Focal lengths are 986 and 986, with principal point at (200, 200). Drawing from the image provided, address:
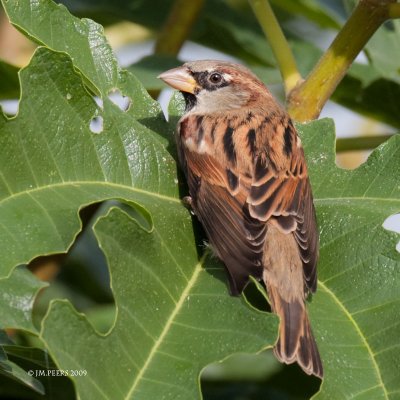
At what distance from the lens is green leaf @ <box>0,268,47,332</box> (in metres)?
2.99

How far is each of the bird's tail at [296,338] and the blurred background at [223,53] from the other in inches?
31.1

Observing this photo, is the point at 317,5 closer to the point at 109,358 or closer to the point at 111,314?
the point at 111,314

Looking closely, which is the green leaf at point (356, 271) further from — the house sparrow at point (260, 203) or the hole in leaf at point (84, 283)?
the hole in leaf at point (84, 283)

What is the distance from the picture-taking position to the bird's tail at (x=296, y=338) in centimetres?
333

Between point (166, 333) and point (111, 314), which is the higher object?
point (166, 333)

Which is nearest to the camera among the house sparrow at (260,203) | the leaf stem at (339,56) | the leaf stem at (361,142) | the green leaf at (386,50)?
the house sparrow at (260,203)

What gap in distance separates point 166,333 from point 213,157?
1.36 m

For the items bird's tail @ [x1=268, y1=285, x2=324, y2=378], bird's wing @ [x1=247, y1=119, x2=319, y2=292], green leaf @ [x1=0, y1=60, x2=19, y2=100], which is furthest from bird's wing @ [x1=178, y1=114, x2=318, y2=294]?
green leaf @ [x1=0, y1=60, x2=19, y2=100]

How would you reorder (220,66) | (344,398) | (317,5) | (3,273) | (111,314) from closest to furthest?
(3,273) < (344,398) < (111,314) < (220,66) < (317,5)

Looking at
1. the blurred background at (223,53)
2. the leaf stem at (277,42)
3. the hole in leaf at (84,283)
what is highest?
the leaf stem at (277,42)

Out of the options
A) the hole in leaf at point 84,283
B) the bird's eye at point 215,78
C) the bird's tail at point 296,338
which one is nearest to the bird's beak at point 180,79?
the bird's eye at point 215,78

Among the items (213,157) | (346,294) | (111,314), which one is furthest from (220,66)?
(346,294)

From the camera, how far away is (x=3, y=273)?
2.83m

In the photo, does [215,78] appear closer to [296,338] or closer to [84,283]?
[84,283]
